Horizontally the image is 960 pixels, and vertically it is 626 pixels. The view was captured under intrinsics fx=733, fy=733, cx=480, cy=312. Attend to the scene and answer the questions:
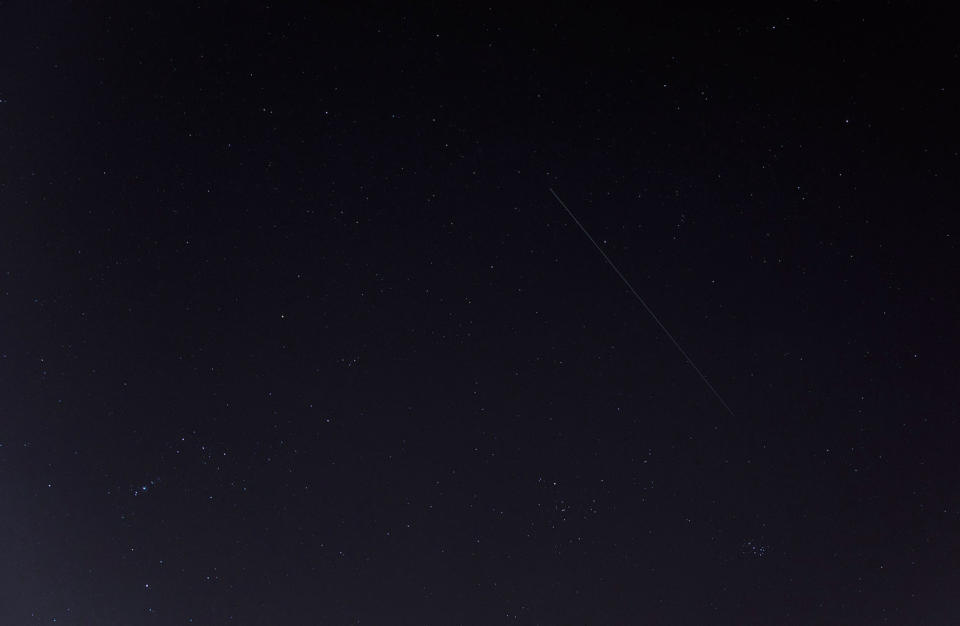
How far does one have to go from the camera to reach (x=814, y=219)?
1.60 feet

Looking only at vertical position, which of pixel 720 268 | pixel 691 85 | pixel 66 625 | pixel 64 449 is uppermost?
pixel 691 85

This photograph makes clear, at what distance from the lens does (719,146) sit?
18.3 inches

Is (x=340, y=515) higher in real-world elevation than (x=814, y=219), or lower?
lower

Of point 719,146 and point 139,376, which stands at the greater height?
point 719,146

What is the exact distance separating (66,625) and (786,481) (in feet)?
1.64

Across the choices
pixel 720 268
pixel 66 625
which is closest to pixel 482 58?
pixel 720 268

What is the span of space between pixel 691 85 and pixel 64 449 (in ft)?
1.51

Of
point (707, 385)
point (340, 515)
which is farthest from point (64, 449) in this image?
point (707, 385)

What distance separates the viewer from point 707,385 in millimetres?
488

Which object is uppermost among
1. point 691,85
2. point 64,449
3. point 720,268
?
point 691,85

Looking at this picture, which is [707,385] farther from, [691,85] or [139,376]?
[139,376]

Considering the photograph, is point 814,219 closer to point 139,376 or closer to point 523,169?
Answer: point 523,169

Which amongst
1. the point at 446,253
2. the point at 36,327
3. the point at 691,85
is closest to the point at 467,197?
the point at 446,253

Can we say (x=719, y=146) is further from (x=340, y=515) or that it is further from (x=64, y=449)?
(x=64, y=449)
